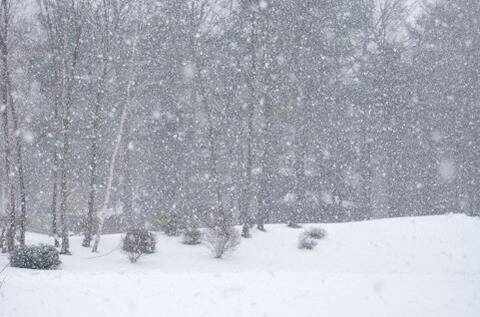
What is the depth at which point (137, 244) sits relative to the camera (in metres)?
16.4

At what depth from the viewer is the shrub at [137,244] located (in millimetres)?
16133

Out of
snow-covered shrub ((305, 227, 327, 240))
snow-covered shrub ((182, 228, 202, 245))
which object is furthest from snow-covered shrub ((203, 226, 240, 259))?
snow-covered shrub ((305, 227, 327, 240))

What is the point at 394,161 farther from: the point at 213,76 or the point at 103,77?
the point at 103,77

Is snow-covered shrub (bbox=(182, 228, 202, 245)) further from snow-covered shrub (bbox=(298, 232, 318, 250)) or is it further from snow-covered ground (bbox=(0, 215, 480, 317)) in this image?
snow-covered shrub (bbox=(298, 232, 318, 250))

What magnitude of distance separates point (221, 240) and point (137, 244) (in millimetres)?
2782

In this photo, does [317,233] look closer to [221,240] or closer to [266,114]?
[221,240]

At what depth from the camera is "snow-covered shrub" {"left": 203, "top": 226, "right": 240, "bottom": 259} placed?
16844mm

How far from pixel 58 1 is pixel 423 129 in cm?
2501

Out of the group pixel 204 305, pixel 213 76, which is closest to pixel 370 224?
pixel 213 76

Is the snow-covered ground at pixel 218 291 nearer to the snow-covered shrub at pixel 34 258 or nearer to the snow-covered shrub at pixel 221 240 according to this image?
the snow-covered shrub at pixel 221 240

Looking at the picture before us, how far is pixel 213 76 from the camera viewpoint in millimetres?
26875

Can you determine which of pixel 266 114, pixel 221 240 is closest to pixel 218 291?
pixel 221 240

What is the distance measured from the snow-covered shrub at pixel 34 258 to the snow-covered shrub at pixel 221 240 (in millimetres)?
5409

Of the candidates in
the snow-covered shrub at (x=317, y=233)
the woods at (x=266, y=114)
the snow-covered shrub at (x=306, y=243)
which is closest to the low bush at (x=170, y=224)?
the woods at (x=266, y=114)
